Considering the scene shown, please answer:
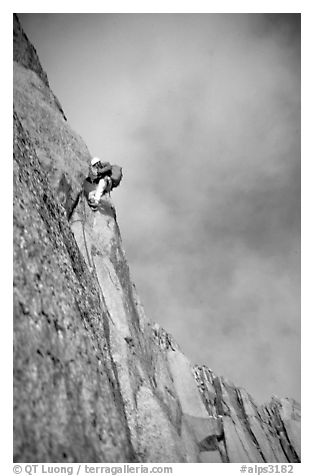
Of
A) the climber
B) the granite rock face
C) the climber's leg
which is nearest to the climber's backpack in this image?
the climber

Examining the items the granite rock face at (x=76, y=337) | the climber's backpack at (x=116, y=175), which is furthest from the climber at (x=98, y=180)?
the granite rock face at (x=76, y=337)

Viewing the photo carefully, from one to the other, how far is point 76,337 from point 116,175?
1449cm

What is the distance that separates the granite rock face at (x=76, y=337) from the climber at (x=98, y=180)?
0.73 m

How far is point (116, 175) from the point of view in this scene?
2148cm

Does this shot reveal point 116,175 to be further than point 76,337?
Yes

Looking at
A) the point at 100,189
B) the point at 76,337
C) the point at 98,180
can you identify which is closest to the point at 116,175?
the point at 98,180

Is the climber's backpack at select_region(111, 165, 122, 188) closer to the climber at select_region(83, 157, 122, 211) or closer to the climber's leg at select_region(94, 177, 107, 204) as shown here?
the climber at select_region(83, 157, 122, 211)

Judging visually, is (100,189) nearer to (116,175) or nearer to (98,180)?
(98,180)

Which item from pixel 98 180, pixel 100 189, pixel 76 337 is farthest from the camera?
pixel 98 180
